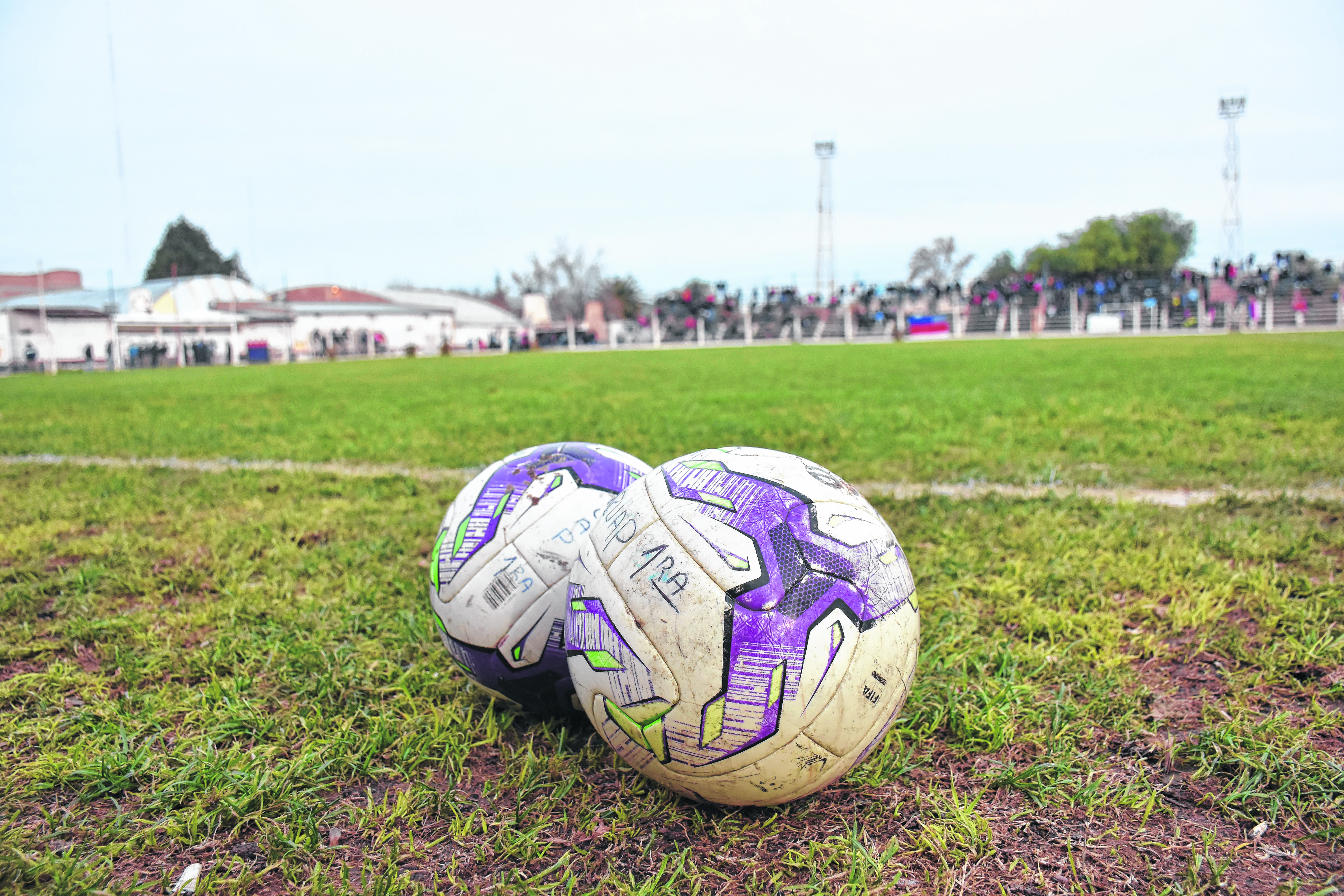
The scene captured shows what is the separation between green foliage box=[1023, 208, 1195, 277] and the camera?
6556 centimetres

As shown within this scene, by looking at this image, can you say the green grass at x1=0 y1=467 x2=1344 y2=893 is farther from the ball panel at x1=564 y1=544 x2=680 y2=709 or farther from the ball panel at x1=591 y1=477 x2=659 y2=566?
the ball panel at x1=591 y1=477 x2=659 y2=566

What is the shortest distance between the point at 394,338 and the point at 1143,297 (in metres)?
54.3

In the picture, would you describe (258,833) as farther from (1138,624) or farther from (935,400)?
(935,400)

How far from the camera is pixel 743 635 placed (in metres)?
1.79

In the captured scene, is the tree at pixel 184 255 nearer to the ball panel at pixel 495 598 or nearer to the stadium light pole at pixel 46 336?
the stadium light pole at pixel 46 336

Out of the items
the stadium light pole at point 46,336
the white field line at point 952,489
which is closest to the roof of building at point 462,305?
the stadium light pole at point 46,336

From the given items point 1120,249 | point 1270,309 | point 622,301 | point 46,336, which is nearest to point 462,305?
point 622,301

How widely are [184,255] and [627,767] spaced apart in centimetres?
8830

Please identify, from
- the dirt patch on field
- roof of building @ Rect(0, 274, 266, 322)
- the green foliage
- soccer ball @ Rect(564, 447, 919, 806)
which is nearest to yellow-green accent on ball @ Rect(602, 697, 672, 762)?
soccer ball @ Rect(564, 447, 919, 806)

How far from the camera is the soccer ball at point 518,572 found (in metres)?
2.35

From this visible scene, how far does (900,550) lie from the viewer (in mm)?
2082

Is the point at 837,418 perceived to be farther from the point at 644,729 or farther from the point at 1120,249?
the point at 1120,249

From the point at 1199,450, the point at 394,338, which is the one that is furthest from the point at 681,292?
the point at 1199,450

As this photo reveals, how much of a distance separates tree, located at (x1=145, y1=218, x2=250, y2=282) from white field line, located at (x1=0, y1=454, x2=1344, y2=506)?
257 ft
